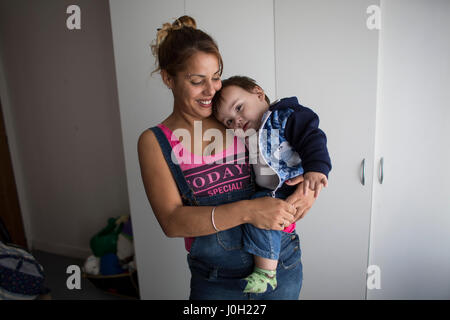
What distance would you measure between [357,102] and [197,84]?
3.43 ft

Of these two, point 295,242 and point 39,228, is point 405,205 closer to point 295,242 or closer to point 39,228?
point 295,242

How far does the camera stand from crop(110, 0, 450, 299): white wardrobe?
1714mm

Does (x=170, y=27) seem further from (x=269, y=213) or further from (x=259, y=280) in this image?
(x=259, y=280)

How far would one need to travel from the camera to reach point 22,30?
3080 millimetres

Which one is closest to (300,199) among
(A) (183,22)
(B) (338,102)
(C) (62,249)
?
(A) (183,22)

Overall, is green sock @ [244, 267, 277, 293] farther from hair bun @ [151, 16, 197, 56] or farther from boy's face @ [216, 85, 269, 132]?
hair bun @ [151, 16, 197, 56]

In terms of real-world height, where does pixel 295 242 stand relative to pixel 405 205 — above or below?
above

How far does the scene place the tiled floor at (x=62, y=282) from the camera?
8.83 ft

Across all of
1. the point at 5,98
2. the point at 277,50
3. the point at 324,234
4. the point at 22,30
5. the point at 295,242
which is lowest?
the point at 324,234

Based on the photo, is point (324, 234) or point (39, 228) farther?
point (39, 228)

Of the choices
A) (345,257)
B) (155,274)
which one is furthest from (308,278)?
A: (155,274)

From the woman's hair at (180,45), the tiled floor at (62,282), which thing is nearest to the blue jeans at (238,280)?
the woman's hair at (180,45)

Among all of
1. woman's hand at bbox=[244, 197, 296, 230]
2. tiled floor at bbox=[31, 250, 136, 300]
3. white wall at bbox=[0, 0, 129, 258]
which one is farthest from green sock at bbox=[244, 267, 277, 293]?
white wall at bbox=[0, 0, 129, 258]

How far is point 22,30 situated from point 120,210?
1.99m
